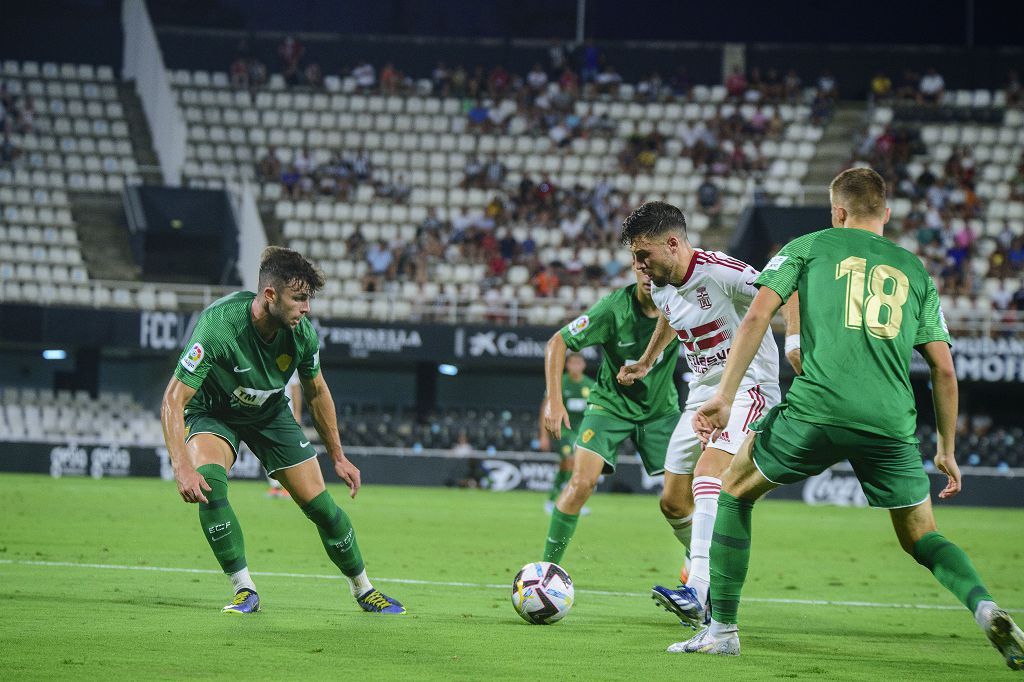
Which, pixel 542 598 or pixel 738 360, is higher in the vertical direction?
pixel 738 360

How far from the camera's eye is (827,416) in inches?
217

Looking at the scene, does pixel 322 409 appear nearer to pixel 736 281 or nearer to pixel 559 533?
pixel 559 533

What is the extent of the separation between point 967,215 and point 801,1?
11.4 m

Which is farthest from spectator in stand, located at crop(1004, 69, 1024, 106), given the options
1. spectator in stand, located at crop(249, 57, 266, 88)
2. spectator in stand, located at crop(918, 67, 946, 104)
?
spectator in stand, located at crop(249, 57, 266, 88)

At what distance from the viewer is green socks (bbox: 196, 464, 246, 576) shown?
7137 mm

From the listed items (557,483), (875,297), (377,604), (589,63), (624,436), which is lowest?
(557,483)

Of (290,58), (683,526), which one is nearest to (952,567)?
(683,526)

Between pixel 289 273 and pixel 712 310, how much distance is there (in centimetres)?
239

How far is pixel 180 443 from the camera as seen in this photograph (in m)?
6.59

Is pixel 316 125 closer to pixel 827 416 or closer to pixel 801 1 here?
pixel 801 1

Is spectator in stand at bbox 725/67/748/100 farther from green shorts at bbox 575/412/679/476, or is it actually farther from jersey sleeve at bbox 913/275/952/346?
jersey sleeve at bbox 913/275/952/346

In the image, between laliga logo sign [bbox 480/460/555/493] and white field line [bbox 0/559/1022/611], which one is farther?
laliga logo sign [bbox 480/460/555/493]

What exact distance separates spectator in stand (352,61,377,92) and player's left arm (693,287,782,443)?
98.3 ft

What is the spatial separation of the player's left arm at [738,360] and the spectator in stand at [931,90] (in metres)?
30.7
